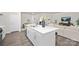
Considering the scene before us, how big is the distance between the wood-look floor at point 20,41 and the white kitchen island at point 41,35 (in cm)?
7

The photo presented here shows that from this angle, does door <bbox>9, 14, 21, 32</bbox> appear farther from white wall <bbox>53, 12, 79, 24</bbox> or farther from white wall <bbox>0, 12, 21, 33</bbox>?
white wall <bbox>53, 12, 79, 24</bbox>

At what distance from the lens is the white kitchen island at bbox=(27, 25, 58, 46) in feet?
4.76

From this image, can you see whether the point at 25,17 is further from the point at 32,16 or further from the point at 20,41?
the point at 20,41

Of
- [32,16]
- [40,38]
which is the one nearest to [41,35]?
[40,38]

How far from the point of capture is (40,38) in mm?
1470

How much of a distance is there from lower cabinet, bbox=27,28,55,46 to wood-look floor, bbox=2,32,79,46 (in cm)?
6

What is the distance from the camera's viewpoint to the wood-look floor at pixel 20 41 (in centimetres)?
142

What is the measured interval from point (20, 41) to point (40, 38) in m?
0.25

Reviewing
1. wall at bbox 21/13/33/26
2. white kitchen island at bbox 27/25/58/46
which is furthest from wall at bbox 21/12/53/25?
white kitchen island at bbox 27/25/58/46

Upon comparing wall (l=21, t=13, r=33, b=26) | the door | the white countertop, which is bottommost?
the white countertop
